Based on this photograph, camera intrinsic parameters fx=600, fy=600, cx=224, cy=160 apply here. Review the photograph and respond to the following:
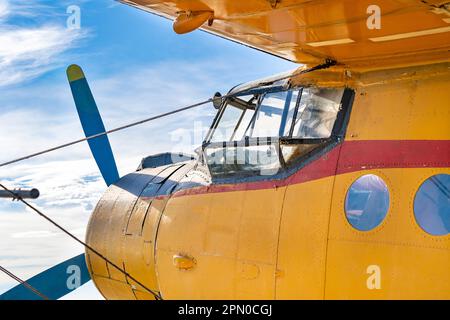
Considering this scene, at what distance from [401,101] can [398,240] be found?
1083 millimetres

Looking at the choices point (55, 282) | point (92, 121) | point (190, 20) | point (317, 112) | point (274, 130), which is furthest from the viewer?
point (92, 121)

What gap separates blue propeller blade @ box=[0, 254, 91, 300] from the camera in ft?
25.2

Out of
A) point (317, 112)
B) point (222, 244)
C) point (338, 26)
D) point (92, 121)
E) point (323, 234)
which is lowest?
point (222, 244)

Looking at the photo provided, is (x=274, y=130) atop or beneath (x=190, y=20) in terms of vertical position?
beneath

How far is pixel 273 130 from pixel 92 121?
4.35 meters

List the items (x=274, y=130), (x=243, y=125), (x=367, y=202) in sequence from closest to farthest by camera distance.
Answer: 1. (x=367, y=202)
2. (x=274, y=130)
3. (x=243, y=125)

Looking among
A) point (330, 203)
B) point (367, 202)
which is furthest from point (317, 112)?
point (367, 202)

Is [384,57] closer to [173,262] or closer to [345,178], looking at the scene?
[345,178]

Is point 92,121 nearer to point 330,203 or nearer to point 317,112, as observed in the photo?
point 317,112

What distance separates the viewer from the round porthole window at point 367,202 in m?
4.40

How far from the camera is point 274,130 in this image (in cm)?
534

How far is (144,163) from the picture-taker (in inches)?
300

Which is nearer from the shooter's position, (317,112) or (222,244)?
(317,112)

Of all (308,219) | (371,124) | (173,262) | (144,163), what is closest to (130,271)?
(173,262)
